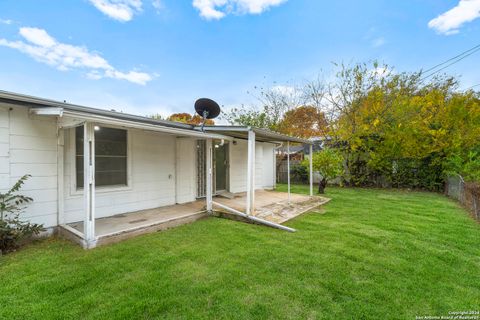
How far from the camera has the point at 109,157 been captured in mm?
5184

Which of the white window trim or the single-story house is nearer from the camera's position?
the single-story house

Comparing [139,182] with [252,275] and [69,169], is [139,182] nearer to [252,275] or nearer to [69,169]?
[69,169]

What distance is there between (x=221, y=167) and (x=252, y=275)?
5.54 m

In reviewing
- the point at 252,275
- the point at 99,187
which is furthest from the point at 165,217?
the point at 252,275

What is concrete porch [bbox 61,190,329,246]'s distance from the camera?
422 centimetres

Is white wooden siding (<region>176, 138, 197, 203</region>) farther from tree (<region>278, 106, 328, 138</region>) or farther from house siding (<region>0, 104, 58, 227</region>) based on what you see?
tree (<region>278, 106, 328, 138</region>)

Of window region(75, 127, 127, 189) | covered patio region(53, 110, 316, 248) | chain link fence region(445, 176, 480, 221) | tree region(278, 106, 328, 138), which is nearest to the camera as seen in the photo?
covered patio region(53, 110, 316, 248)

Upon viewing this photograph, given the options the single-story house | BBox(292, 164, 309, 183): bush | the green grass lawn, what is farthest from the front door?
BBox(292, 164, 309, 183): bush

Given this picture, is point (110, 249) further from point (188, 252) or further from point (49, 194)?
point (49, 194)

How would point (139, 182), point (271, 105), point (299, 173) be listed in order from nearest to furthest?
point (139, 182), point (299, 173), point (271, 105)

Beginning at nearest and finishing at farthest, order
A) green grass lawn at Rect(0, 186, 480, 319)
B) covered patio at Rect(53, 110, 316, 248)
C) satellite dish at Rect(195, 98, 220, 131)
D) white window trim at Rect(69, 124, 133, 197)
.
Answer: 1. green grass lawn at Rect(0, 186, 480, 319)
2. covered patio at Rect(53, 110, 316, 248)
3. white window trim at Rect(69, 124, 133, 197)
4. satellite dish at Rect(195, 98, 220, 131)

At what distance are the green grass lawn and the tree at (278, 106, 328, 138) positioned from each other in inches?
452

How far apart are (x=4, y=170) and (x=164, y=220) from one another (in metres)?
2.80

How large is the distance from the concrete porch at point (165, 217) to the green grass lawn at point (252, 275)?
0.67 feet
